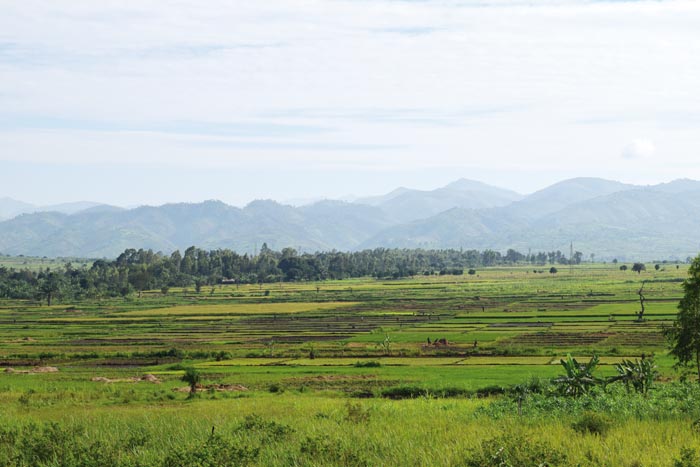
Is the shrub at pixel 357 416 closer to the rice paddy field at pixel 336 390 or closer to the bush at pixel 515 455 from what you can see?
the rice paddy field at pixel 336 390

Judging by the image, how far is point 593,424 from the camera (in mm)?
20375

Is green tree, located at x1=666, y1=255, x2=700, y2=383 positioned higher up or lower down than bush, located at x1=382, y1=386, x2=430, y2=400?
higher up

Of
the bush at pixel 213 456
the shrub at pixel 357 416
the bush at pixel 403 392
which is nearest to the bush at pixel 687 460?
the bush at pixel 213 456

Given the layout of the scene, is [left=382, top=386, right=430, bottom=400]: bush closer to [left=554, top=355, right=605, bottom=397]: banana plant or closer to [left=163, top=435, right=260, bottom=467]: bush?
[left=554, top=355, right=605, bottom=397]: banana plant

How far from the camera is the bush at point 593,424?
65.7ft

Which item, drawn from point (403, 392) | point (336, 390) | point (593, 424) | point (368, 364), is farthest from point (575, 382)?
point (368, 364)

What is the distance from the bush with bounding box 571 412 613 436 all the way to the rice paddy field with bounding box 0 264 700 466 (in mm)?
75

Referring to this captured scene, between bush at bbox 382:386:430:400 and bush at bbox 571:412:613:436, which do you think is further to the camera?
bush at bbox 382:386:430:400

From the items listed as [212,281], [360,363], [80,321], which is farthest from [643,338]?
[212,281]

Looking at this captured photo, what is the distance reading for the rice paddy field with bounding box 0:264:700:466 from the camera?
18453 mm

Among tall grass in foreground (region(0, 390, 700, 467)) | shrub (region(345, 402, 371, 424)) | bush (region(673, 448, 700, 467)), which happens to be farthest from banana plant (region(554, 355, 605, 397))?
bush (region(673, 448, 700, 467))

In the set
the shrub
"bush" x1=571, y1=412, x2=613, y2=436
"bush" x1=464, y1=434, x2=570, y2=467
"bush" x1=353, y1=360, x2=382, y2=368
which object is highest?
"bush" x1=464, y1=434, x2=570, y2=467

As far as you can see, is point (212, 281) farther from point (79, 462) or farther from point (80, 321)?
point (79, 462)

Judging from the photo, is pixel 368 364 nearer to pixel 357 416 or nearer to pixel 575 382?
pixel 575 382
